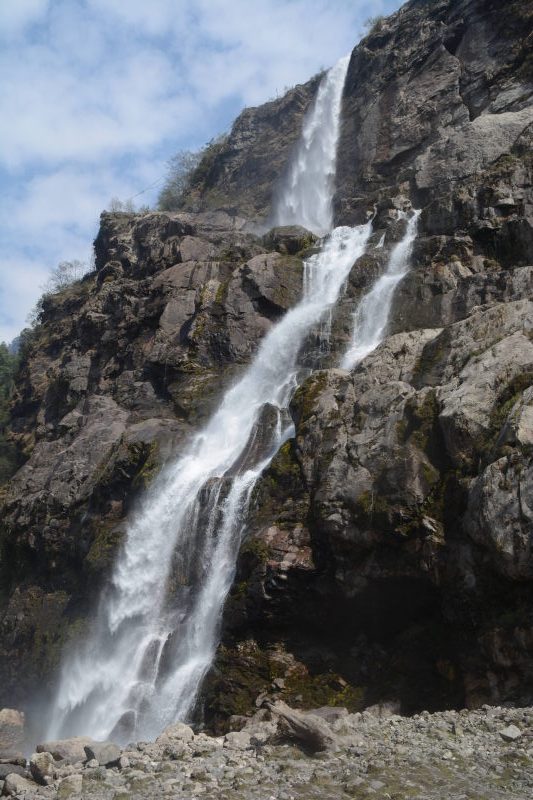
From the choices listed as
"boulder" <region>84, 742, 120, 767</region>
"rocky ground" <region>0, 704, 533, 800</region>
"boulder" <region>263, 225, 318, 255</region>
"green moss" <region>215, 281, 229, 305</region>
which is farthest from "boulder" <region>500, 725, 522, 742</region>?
"boulder" <region>263, 225, 318, 255</region>

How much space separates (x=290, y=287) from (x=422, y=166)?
916 cm

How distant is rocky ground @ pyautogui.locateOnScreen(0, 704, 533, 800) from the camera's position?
9.37 meters

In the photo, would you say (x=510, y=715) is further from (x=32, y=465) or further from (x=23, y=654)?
(x=32, y=465)

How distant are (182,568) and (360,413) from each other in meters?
7.78

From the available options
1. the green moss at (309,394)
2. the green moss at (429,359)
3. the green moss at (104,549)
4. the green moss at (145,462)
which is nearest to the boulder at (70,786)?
the green moss at (309,394)

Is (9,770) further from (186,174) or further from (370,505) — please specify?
(186,174)

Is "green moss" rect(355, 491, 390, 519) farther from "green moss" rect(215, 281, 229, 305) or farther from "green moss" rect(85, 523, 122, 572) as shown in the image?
"green moss" rect(215, 281, 229, 305)

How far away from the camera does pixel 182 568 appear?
21734mm

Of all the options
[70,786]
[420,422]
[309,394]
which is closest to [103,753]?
[70,786]

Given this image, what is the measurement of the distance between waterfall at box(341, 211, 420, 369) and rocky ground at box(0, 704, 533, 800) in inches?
619

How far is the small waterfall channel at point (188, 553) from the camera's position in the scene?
756 inches

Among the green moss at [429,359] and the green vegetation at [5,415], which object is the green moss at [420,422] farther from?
the green vegetation at [5,415]

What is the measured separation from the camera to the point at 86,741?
1406 centimetres

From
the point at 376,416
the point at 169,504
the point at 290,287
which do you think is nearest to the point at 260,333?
the point at 290,287
